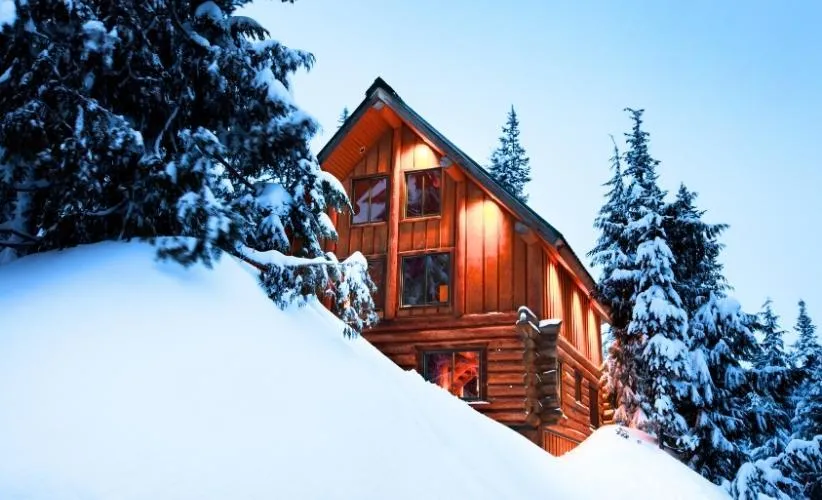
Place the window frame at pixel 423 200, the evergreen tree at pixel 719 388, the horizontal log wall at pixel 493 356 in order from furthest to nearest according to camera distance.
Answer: the window frame at pixel 423 200
the evergreen tree at pixel 719 388
the horizontal log wall at pixel 493 356

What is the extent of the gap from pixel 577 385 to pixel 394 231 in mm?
7391

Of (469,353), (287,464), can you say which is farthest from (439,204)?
(287,464)

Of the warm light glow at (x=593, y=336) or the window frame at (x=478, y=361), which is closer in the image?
the window frame at (x=478, y=361)

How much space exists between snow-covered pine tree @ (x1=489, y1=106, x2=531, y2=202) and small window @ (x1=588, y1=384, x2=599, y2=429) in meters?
15.2

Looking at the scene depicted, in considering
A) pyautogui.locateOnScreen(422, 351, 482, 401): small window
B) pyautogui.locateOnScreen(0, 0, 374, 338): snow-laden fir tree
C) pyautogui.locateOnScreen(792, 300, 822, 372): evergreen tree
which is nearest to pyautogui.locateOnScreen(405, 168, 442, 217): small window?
pyautogui.locateOnScreen(422, 351, 482, 401): small window

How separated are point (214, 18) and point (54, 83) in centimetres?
266

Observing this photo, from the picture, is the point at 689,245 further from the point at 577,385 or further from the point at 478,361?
the point at 478,361

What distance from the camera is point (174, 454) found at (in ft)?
14.0

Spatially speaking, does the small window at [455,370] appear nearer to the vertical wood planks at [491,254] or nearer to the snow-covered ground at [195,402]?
the vertical wood planks at [491,254]

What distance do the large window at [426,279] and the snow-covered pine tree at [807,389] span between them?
14.3 m

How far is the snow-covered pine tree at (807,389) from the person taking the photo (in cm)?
2661

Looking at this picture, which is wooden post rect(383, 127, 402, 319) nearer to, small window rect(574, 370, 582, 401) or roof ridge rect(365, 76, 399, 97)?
roof ridge rect(365, 76, 399, 97)

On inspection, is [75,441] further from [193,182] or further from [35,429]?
[193,182]

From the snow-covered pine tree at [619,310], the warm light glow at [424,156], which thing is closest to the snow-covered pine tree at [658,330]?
the snow-covered pine tree at [619,310]
